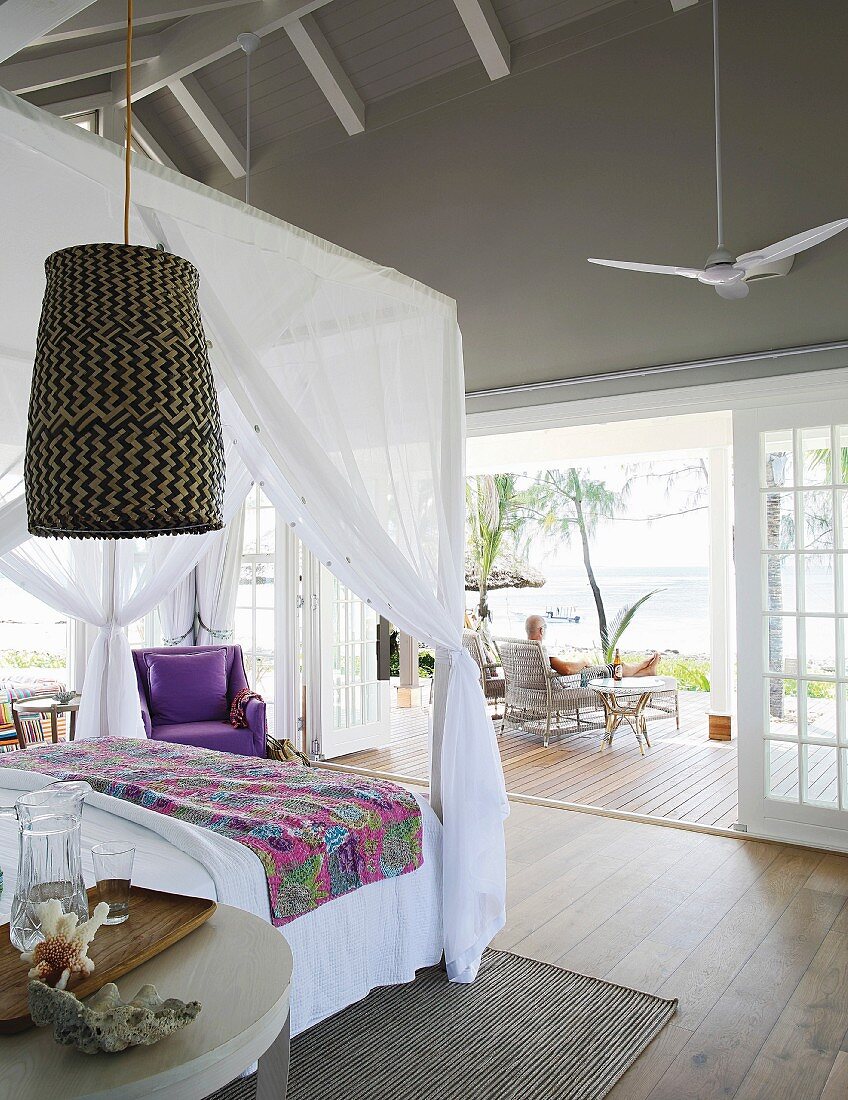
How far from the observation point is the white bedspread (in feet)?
7.85

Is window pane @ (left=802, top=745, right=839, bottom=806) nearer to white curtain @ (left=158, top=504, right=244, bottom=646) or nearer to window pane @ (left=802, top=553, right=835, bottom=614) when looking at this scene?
window pane @ (left=802, top=553, right=835, bottom=614)

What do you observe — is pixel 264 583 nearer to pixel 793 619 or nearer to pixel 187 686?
pixel 187 686

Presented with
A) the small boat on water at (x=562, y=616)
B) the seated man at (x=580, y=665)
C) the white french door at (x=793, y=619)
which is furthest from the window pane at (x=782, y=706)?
the small boat on water at (x=562, y=616)

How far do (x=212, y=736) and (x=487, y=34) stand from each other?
4310 mm

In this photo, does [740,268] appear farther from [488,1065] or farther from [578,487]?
[578,487]

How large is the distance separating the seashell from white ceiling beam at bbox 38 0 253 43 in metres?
4.09

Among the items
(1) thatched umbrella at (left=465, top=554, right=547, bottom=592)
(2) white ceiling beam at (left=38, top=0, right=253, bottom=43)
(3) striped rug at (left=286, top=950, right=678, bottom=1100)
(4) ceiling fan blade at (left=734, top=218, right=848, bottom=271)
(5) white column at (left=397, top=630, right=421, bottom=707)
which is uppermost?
(2) white ceiling beam at (left=38, top=0, right=253, bottom=43)

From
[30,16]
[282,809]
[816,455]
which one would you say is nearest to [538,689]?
[816,455]

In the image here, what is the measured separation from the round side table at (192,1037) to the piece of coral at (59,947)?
0.24 feet

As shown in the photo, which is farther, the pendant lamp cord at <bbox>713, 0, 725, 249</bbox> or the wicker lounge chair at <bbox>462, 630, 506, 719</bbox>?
the wicker lounge chair at <bbox>462, 630, 506, 719</bbox>

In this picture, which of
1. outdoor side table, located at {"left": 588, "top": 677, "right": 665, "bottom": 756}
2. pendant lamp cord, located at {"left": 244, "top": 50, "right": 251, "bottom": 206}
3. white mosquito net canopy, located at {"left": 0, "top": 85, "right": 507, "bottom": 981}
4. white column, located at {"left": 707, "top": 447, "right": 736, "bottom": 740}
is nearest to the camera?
white mosquito net canopy, located at {"left": 0, "top": 85, "right": 507, "bottom": 981}

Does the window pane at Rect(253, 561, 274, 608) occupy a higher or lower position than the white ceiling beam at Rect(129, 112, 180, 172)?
lower

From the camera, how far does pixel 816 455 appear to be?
15.2ft

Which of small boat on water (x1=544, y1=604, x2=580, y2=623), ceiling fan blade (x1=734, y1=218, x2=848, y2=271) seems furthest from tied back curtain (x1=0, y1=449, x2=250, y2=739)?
small boat on water (x1=544, y1=604, x2=580, y2=623)
